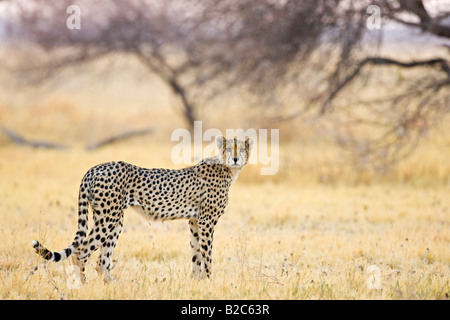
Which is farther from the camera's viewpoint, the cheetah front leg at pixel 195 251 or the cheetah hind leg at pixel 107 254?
the cheetah front leg at pixel 195 251

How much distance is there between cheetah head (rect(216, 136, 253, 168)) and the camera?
526 cm

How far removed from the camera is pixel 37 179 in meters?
12.0

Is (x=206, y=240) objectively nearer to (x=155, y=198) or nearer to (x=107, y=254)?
(x=155, y=198)

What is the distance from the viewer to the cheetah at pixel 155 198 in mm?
4934

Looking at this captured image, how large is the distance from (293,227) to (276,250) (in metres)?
1.71

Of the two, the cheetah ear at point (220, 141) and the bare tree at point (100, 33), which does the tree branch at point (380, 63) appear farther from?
the bare tree at point (100, 33)

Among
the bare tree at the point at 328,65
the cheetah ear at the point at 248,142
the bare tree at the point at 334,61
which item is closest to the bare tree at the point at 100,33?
the bare tree at the point at 328,65

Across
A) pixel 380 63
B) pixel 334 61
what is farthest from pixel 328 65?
pixel 380 63

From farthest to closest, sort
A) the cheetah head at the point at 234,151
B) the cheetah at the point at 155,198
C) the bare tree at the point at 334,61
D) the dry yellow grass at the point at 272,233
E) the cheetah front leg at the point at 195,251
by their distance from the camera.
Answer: the bare tree at the point at 334,61
the cheetah front leg at the point at 195,251
the cheetah head at the point at 234,151
the dry yellow grass at the point at 272,233
the cheetah at the point at 155,198

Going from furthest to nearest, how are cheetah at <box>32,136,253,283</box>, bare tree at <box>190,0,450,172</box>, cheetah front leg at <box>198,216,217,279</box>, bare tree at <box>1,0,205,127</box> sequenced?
bare tree at <box>1,0,205,127</box>
bare tree at <box>190,0,450,172</box>
cheetah front leg at <box>198,216,217,279</box>
cheetah at <box>32,136,253,283</box>

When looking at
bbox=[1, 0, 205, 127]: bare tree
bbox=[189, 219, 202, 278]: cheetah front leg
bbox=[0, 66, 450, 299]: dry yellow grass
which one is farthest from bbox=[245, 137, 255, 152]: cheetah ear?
bbox=[1, 0, 205, 127]: bare tree

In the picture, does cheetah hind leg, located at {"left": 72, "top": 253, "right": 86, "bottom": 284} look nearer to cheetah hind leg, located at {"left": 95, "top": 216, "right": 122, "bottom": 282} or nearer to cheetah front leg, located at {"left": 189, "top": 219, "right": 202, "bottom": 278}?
cheetah hind leg, located at {"left": 95, "top": 216, "right": 122, "bottom": 282}

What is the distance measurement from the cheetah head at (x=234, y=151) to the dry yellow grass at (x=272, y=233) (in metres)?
0.87

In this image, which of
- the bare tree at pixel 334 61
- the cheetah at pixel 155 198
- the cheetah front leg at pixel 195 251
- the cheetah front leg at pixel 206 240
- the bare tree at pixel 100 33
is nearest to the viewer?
the cheetah at pixel 155 198
